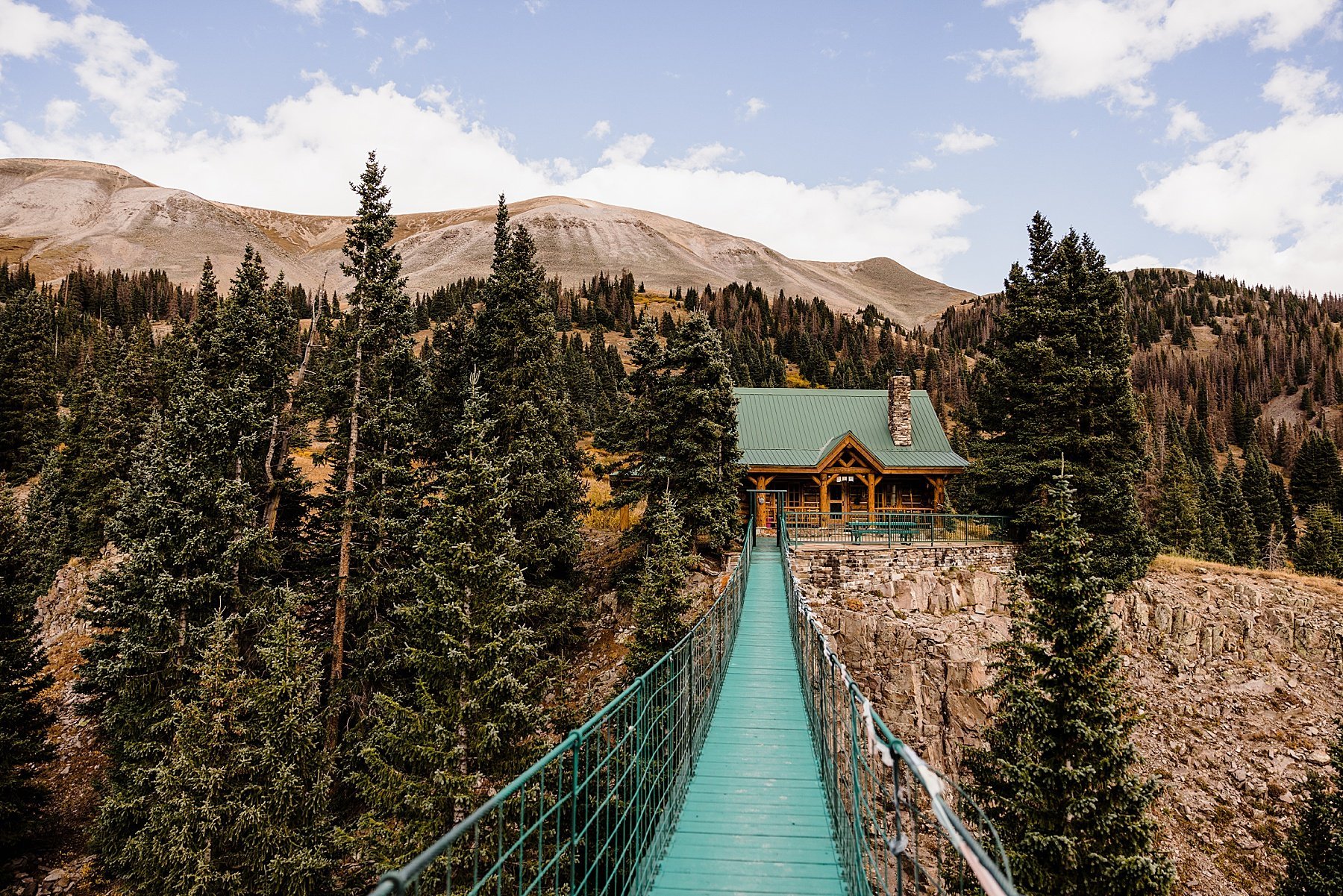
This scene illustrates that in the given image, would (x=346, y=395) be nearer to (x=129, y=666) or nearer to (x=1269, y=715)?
(x=129, y=666)

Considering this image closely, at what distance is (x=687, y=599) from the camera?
16.8 metres

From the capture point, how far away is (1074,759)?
1214cm

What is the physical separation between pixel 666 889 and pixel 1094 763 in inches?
402

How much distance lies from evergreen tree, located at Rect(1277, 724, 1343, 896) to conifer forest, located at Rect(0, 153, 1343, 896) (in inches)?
3.0

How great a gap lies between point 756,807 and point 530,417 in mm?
16791

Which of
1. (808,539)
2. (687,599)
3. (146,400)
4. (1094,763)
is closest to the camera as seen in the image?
(1094,763)

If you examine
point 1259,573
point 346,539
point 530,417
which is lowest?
point 1259,573

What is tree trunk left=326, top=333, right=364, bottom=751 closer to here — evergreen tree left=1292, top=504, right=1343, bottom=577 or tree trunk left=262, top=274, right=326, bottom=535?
tree trunk left=262, top=274, right=326, bottom=535

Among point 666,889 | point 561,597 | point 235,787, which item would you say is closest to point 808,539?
point 561,597

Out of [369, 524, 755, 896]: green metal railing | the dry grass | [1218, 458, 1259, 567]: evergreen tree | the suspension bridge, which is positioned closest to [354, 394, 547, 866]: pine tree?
[369, 524, 755, 896]: green metal railing

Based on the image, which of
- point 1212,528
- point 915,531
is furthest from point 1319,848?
point 1212,528

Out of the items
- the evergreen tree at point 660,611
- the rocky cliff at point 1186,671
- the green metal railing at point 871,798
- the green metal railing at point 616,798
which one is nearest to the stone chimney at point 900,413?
the rocky cliff at point 1186,671

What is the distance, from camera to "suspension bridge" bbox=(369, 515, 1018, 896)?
11.8 feet

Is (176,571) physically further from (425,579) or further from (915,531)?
(915,531)
